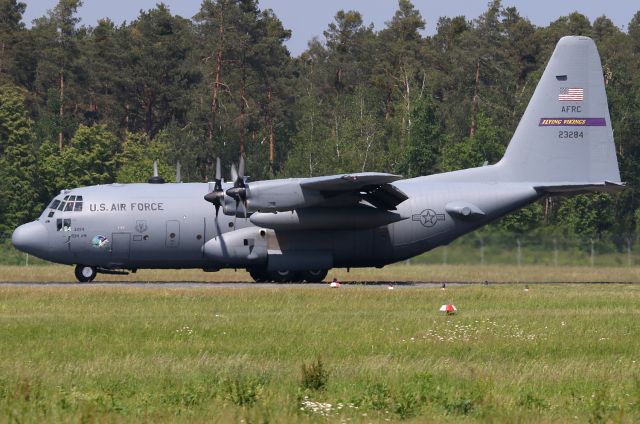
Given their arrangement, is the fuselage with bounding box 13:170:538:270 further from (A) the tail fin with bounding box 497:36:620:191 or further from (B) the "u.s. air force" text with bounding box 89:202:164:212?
(A) the tail fin with bounding box 497:36:620:191

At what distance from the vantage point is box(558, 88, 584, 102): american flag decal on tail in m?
39.8

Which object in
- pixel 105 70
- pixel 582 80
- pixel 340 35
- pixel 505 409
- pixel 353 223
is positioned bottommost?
pixel 505 409

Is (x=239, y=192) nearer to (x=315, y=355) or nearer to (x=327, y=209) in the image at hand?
(x=327, y=209)

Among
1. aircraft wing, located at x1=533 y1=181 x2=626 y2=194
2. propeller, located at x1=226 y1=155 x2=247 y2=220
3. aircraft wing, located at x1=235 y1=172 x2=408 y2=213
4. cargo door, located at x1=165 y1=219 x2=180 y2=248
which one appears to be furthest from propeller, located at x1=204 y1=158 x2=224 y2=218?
aircraft wing, located at x1=533 y1=181 x2=626 y2=194

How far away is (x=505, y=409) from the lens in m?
15.7

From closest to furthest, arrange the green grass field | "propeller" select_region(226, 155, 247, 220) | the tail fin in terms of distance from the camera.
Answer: the green grass field, "propeller" select_region(226, 155, 247, 220), the tail fin

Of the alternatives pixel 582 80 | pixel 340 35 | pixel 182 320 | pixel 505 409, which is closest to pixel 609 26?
pixel 340 35

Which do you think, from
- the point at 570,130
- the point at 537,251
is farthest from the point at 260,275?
the point at 537,251

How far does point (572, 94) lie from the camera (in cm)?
3981

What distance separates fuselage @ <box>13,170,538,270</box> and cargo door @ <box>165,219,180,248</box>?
0.03 metres

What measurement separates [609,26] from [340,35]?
28402 mm

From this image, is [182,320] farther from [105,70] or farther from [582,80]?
[105,70]

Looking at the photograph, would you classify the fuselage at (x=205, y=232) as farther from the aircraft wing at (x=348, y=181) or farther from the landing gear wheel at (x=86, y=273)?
the aircraft wing at (x=348, y=181)

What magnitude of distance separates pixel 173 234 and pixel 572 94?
14108 mm
